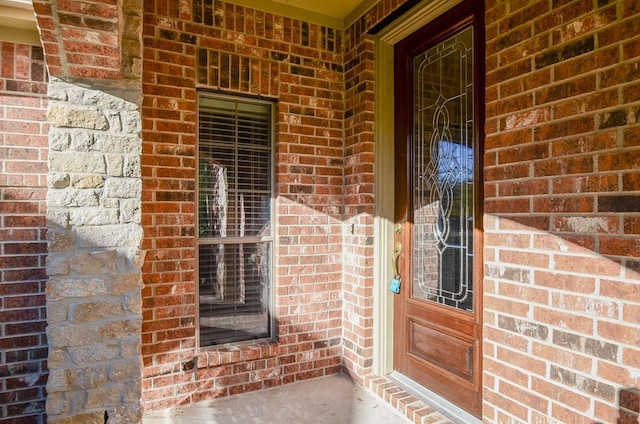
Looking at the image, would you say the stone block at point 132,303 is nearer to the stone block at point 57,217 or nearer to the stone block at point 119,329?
the stone block at point 119,329

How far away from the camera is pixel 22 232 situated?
236 centimetres

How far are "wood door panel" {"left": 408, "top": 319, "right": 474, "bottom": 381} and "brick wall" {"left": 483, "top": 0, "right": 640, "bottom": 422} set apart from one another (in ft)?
1.18

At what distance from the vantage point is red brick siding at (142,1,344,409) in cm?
266

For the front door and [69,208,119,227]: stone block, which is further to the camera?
the front door

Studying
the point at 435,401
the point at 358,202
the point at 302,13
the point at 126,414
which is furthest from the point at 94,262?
the point at 302,13

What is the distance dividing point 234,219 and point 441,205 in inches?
59.0

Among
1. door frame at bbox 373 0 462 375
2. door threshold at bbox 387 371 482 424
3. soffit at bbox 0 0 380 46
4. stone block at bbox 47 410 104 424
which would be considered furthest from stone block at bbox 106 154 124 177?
door threshold at bbox 387 371 482 424

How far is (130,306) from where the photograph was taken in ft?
5.82

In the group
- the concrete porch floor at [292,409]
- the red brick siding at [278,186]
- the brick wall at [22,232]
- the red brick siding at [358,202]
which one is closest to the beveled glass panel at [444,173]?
the red brick siding at [358,202]

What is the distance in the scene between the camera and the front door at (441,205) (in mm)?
2330

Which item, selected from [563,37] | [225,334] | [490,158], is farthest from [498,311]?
[225,334]

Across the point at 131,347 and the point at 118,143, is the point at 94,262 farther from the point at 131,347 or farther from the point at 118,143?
the point at 118,143

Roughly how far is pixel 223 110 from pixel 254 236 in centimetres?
98

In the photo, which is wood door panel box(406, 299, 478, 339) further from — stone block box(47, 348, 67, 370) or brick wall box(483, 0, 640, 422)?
stone block box(47, 348, 67, 370)
